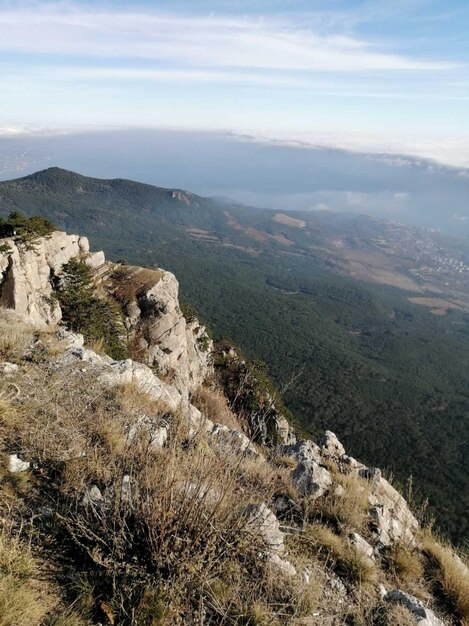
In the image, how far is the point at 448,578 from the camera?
412 cm

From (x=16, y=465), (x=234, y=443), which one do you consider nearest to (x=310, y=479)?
(x=234, y=443)

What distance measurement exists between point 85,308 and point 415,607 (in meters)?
26.1

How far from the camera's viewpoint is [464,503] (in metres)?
55.7

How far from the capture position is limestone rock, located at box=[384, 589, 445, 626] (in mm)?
3490

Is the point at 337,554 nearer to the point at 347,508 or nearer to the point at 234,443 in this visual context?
the point at 347,508

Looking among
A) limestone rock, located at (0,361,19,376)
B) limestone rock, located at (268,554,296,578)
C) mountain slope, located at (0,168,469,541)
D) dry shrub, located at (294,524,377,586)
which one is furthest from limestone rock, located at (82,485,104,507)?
mountain slope, located at (0,168,469,541)

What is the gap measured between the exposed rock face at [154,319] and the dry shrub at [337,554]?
23839mm

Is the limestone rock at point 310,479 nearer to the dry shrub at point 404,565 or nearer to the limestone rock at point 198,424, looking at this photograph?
the dry shrub at point 404,565

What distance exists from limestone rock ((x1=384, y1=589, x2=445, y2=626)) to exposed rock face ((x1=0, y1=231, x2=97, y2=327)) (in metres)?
16.8

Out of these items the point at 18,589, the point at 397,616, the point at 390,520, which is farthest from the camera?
the point at 390,520

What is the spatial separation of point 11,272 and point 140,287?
1214 centimetres

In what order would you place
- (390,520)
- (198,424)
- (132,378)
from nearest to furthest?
1. (390,520)
2. (198,424)
3. (132,378)

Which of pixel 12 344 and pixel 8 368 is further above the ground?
pixel 8 368

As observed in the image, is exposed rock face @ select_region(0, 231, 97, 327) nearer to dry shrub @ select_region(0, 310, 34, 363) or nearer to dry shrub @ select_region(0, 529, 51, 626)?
dry shrub @ select_region(0, 310, 34, 363)
